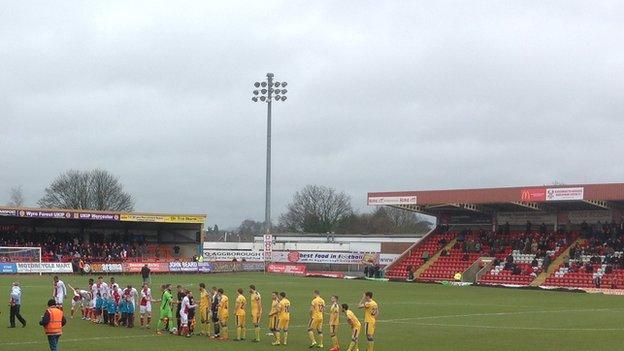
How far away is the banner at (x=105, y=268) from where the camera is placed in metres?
Result: 66.6

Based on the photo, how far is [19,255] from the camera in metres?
65.9

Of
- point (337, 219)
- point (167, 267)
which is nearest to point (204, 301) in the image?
point (167, 267)

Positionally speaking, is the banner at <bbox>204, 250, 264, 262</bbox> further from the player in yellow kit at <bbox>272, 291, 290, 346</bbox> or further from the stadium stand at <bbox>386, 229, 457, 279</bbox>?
the player in yellow kit at <bbox>272, 291, 290, 346</bbox>

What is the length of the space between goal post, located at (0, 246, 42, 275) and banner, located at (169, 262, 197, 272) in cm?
1113

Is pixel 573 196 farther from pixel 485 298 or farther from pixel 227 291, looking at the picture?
pixel 227 291

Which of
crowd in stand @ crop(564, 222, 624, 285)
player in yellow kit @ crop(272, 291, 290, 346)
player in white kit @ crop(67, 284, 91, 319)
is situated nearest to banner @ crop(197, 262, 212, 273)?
crowd in stand @ crop(564, 222, 624, 285)

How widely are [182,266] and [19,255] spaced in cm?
1384

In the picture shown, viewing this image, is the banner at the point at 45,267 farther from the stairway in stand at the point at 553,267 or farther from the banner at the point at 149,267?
the stairway in stand at the point at 553,267

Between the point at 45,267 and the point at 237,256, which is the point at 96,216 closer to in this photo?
the point at 45,267

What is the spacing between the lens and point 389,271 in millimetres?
72250

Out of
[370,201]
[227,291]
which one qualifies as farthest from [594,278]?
[227,291]

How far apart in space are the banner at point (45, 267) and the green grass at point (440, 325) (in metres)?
11.0

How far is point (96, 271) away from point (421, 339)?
4423cm

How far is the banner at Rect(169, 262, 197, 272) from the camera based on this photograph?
238 ft
